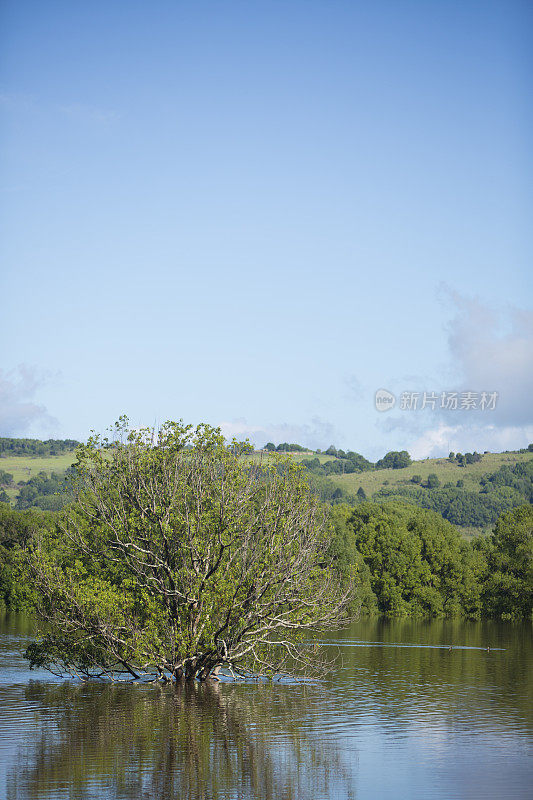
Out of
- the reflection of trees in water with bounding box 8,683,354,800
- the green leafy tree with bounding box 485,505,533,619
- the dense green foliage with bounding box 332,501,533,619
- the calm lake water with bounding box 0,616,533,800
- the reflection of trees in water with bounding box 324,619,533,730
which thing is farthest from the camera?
the dense green foliage with bounding box 332,501,533,619

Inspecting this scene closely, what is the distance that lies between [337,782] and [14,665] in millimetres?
37107

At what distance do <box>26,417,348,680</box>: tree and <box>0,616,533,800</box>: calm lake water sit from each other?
8.14 ft

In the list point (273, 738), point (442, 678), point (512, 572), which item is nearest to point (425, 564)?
point (512, 572)

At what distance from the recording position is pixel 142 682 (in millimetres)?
48875

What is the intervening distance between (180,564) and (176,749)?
1404 centimetres

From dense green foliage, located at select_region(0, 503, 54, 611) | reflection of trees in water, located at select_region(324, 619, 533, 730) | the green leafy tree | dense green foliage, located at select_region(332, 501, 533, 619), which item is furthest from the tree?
the green leafy tree

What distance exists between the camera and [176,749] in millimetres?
33906

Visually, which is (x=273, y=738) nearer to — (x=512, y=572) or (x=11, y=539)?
(x=11, y=539)

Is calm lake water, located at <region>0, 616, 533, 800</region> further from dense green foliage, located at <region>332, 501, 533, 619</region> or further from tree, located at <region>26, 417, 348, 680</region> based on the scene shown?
dense green foliage, located at <region>332, 501, 533, 619</region>

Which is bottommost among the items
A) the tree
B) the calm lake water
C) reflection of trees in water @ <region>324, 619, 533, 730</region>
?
reflection of trees in water @ <region>324, 619, 533, 730</region>

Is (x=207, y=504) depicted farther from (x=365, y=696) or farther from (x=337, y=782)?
(x=337, y=782)

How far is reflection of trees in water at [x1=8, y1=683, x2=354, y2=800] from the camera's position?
28.7 m

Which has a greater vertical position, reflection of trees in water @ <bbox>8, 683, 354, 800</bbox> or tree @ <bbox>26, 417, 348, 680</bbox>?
tree @ <bbox>26, 417, 348, 680</bbox>

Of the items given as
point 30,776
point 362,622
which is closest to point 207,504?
point 30,776
